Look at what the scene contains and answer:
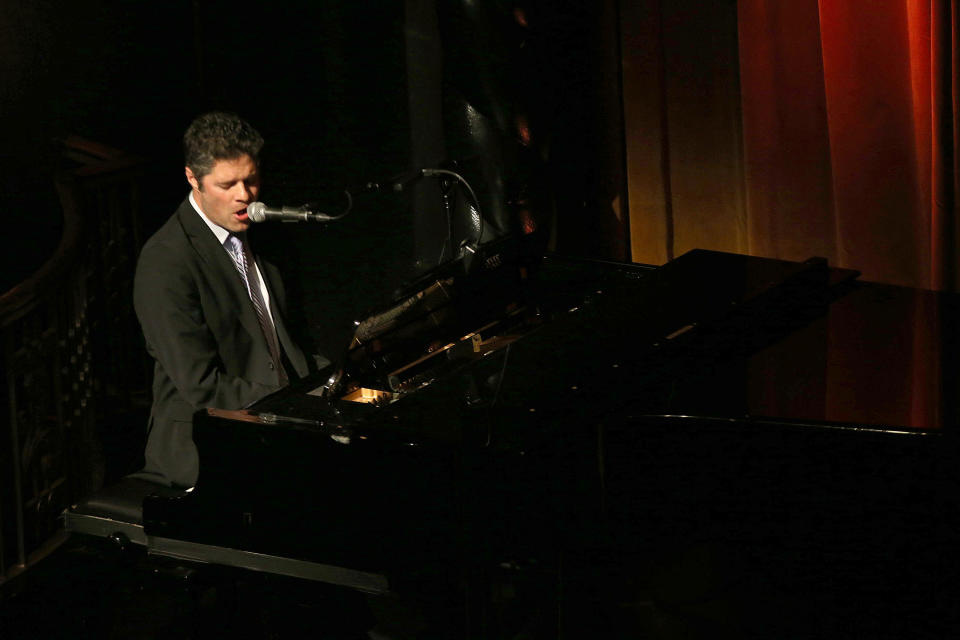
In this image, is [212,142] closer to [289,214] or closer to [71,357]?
[289,214]

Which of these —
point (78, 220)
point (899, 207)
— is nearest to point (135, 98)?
point (78, 220)

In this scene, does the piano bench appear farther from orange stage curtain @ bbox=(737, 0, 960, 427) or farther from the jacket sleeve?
orange stage curtain @ bbox=(737, 0, 960, 427)

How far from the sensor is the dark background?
3.89 meters

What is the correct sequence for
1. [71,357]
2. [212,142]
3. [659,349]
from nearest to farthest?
[659,349]
[212,142]
[71,357]

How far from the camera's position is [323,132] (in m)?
4.42

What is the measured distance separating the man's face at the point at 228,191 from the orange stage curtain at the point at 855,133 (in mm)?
1939

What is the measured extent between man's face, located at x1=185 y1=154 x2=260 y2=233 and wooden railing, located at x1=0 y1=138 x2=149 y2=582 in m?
0.73

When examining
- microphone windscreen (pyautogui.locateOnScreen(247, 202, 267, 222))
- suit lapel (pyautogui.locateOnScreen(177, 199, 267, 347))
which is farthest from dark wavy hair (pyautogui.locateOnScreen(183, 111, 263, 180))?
microphone windscreen (pyautogui.locateOnScreen(247, 202, 267, 222))

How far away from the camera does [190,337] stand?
109 inches

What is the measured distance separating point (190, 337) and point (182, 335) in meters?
0.02

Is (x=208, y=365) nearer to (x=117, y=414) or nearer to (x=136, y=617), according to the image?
(x=136, y=617)

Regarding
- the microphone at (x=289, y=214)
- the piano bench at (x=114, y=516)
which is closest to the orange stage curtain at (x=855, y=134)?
the microphone at (x=289, y=214)

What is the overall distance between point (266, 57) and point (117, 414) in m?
1.54

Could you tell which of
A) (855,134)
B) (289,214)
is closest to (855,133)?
(855,134)
